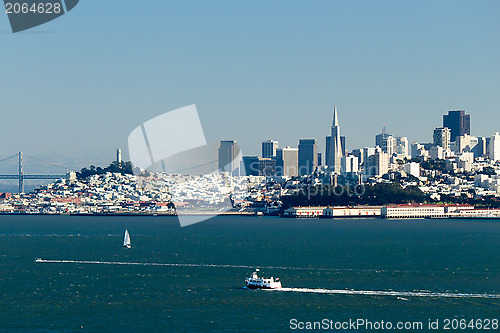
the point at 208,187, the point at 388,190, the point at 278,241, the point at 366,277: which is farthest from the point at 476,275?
the point at 208,187

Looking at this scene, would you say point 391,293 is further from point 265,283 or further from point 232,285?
point 232,285

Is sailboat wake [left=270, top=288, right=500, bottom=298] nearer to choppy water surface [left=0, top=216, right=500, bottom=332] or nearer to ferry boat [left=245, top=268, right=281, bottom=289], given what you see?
choppy water surface [left=0, top=216, right=500, bottom=332]

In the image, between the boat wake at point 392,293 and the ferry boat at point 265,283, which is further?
the ferry boat at point 265,283

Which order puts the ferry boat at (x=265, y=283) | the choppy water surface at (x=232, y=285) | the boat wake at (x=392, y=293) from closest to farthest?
the choppy water surface at (x=232, y=285)
the boat wake at (x=392, y=293)
the ferry boat at (x=265, y=283)

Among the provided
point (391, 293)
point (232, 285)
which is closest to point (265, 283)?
point (232, 285)

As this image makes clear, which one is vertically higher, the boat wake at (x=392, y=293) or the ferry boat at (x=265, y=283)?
the ferry boat at (x=265, y=283)

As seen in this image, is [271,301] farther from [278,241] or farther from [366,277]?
[278,241]

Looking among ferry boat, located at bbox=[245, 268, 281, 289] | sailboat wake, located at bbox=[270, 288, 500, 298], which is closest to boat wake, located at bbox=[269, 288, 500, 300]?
Result: sailboat wake, located at bbox=[270, 288, 500, 298]

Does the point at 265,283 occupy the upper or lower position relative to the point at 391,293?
upper

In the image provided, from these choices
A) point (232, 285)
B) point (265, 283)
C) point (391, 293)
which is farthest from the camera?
point (232, 285)

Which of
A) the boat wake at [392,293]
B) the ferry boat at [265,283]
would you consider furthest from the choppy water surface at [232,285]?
the ferry boat at [265,283]

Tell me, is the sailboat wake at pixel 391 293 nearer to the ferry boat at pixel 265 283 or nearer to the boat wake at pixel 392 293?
the boat wake at pixel 392 293

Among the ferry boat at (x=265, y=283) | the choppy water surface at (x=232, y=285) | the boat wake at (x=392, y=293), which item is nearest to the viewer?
the choppy water surface at (x=232, y=285)
